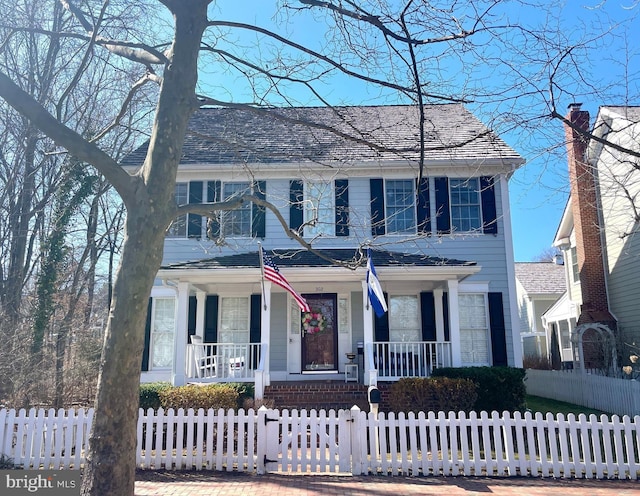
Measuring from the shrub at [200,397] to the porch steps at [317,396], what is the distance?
128 centimetres

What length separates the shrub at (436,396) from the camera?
913 cm

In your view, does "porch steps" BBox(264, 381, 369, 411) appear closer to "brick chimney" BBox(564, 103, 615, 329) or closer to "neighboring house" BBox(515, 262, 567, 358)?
"brick chimney" BBox(564, 103, 615, 329)

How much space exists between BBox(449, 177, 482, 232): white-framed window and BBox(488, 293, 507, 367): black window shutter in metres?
1.90

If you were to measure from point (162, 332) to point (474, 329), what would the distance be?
792 cm

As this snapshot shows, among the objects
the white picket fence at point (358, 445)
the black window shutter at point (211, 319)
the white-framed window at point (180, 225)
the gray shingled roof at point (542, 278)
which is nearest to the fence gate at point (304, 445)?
the white picket fence at point (358, 445)

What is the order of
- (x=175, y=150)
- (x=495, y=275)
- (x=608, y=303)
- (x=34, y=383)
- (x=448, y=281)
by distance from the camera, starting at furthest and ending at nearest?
(x=608, y=303) → (x=495, y=275) → (x=448, y=281) → (x=34, y=383) → (x=175, y=150)

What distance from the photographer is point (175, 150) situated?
4930mm

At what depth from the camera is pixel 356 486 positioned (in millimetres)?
6324

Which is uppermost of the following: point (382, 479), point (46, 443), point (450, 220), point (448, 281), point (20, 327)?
point (450, 220)

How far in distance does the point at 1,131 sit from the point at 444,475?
1454cm

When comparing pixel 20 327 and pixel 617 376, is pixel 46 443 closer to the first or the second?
pixel 20 327

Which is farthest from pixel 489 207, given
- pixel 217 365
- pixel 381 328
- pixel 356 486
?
pixel 356 486

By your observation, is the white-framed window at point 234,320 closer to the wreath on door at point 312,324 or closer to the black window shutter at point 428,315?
the wreath on door at point 312,324

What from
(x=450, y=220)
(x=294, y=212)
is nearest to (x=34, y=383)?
(x=294, y=212)
